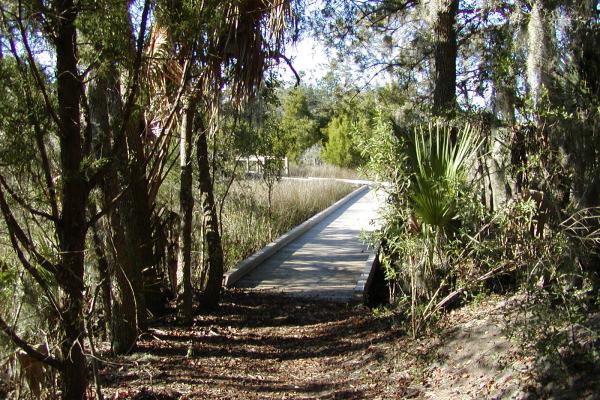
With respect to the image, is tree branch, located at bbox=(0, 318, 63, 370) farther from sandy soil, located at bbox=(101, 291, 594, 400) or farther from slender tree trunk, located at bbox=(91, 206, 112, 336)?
sandy soil, located at bbox=(101, 291, 594, 400)

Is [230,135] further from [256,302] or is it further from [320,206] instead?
[320,206]

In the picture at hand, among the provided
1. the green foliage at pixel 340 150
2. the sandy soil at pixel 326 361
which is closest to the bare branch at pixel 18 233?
the sandy soil at pixel 326 361

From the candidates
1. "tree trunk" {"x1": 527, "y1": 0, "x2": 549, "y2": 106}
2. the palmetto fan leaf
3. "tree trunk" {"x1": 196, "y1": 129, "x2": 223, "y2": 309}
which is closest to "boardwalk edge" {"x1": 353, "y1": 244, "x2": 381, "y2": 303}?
the palmetto fan leaf

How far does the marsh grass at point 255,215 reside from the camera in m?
11.4

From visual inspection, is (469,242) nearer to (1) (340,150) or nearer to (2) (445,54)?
(2) (445,54)

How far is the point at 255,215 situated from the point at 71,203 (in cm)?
898

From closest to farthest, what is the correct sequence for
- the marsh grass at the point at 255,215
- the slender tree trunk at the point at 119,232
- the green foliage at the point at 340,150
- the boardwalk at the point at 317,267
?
1. the slender tree trunk at the point at 119,232
2. the boardwalk at the point at 317,267
3. the marsh grass at the point at 255,215
4. the green foliage at the point at 340,150

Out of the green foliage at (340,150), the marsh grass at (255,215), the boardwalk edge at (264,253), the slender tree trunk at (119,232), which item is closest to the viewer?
the slender tree trunk at (119,232)

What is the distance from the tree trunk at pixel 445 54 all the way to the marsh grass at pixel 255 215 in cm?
423

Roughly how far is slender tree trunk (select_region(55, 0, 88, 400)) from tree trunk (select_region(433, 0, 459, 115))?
5.51 meters

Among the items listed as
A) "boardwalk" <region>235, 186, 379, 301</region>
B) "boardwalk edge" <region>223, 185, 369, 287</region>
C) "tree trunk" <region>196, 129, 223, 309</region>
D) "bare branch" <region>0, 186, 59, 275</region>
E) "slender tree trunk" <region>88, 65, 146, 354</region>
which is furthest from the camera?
"boardwalk edge" <region>223, 185, 369, 287</region>

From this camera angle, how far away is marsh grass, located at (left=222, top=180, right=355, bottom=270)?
1138cm

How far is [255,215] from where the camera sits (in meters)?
12.3

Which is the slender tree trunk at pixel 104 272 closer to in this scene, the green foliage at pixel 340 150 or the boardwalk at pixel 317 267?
the boardwalk at pixel 317 267
